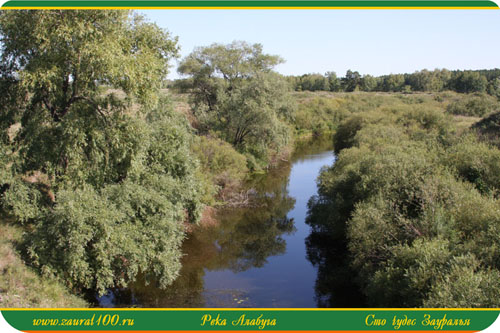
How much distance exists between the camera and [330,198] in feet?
81.7

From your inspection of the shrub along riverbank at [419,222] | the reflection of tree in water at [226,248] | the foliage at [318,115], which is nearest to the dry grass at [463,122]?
the shrub along riverbank at [419,222]

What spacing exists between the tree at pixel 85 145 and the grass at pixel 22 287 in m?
0.47

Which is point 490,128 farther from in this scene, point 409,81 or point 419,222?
point 409,81

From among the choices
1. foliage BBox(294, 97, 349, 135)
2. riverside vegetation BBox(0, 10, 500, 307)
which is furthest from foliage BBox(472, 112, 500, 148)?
foliage BBox(294, 97, 349, 135)

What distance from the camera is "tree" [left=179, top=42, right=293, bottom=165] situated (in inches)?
1521

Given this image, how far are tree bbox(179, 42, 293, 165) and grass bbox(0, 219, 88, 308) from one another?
25955 millimetres

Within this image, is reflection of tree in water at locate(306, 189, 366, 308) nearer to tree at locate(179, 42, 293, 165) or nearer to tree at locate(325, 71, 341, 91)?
tree at locate(179, 42, 293, 165)

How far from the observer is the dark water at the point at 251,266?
17.2m

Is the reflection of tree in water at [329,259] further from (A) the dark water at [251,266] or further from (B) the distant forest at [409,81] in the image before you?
(B) the distant forest at [409,81]

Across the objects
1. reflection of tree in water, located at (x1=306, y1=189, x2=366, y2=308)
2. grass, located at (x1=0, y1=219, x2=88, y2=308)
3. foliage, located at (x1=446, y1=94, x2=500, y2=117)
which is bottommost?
reflection of tree in water, located at (x1=306, y1=189, x2=366, y2=308)

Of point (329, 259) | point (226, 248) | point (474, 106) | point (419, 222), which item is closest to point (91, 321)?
point (226, 248)

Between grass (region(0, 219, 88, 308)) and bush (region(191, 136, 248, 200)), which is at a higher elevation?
grass (region(0, 219, 88, 308))

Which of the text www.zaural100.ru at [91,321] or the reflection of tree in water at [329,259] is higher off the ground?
the text www.zaural100.ru at [91,321]

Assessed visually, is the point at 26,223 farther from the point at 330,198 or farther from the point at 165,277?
the point at 330,198
